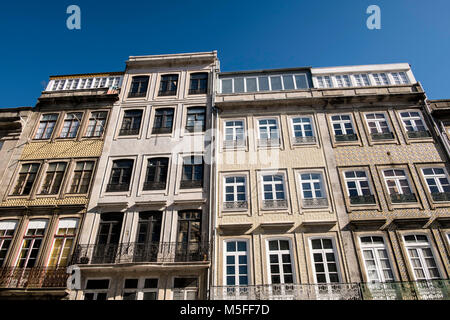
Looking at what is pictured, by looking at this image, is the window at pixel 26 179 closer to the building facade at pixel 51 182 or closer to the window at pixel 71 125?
the building facade at pixel 51 182

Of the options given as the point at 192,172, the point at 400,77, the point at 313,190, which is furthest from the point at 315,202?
the point at 400,77

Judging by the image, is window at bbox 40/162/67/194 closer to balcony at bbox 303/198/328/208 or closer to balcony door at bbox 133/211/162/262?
balcony door at bbox 133/211/162/262

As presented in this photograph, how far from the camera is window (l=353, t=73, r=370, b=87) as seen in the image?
1736 cm

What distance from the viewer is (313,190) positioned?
1380 cm

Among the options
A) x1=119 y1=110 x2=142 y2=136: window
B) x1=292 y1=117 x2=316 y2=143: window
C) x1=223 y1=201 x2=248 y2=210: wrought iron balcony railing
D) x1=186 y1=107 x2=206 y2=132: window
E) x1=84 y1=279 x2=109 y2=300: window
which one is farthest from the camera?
x1=119 y1=110 x2=142 y2=136: window

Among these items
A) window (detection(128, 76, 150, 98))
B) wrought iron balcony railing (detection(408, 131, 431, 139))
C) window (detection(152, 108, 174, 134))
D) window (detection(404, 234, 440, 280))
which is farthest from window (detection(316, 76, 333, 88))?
window (detection(128, 76, 150, 98))

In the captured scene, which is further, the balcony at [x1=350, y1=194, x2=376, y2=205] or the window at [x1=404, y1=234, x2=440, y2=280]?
the balcony at [x1=350, y1=194, x2=376, y2=205]

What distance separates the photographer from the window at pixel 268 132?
15.4 meters

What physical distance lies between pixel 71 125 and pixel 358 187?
16300mm

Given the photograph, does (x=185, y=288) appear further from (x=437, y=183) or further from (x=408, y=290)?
(x=437, y=183)

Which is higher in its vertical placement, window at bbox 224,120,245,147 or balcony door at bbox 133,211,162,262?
window at bbox 224,120,245,147

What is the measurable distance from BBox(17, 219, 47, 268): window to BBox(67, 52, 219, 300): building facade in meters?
2.21

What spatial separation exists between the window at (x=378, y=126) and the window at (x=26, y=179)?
18.1 m
